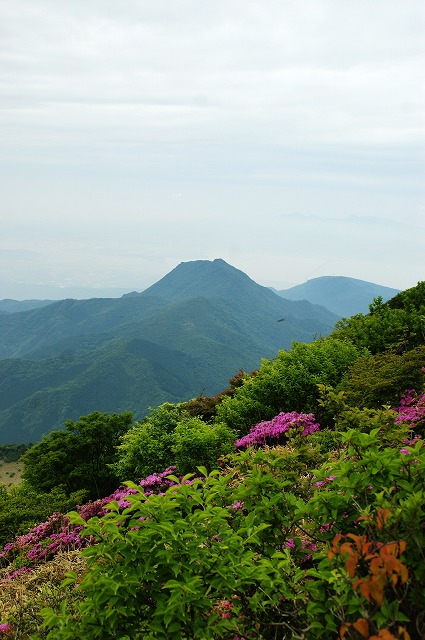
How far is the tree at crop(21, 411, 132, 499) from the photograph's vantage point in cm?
1611

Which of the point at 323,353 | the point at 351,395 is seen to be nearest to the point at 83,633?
the point at 351,395

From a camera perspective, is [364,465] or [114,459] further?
[114,459]

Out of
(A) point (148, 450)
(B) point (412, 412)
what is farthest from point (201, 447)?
(B) point (412, 412)

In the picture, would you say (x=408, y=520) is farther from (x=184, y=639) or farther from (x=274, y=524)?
(x=184, y=639)

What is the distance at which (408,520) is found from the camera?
9.43 ft

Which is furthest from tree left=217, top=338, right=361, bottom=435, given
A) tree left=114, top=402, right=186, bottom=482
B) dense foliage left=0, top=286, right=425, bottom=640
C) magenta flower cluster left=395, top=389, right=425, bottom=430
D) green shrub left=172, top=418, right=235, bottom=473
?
dense foliage left=0, top=286, right=425, bottom=640

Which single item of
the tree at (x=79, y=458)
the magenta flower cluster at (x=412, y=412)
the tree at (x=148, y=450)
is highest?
the magenta flower cluster at (x=412, y=412)

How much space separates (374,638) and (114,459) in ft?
52.3

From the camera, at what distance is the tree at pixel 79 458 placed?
52.9 feet

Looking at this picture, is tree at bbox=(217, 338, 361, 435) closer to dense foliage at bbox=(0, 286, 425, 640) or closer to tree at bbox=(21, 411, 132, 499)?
tree at bbox=(21, 411, 132, 499)

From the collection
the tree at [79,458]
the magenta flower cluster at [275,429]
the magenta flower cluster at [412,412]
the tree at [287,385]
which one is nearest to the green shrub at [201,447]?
the magenta flower cluster at [275,429]

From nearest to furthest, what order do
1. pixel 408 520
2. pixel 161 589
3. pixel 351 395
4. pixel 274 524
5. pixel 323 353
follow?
pixel 408 520
pixel 161 589
pixel 274 524
pixel 351 395
pixel 323 353

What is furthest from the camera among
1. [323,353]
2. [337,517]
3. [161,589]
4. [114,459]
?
[114,459]

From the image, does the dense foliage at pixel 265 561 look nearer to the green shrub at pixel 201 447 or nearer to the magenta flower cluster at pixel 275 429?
the magenta flower cluster at pixel 275 429
